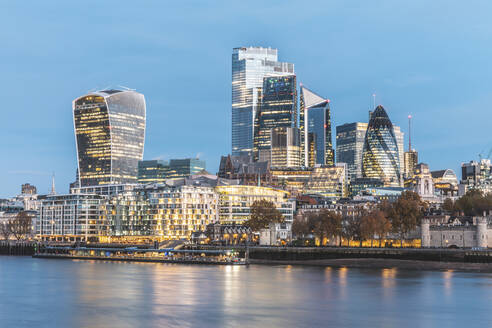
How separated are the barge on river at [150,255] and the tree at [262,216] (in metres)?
21.1

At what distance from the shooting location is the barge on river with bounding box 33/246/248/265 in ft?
496

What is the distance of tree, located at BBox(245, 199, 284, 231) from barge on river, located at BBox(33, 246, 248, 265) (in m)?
21.1

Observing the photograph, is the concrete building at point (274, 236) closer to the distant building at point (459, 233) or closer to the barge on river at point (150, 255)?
the barge on river at point (150, 255)

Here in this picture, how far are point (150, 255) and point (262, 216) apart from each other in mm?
30432

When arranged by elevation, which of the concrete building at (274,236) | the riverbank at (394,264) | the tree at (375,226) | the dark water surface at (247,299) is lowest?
the dark water surface at (247,299)

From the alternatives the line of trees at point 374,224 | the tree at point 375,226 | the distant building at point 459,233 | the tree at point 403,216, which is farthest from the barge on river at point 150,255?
the distant building at point 459,233

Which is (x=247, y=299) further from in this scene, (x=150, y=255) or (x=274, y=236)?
(x=274, y=236)

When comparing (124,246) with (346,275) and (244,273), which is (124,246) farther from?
(346,275)

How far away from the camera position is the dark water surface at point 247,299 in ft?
229

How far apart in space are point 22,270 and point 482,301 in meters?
83.0

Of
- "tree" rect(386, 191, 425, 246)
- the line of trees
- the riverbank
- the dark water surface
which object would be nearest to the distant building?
"tree" rect(386, 191, 425, 246)

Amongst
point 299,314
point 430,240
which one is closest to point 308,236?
point 430,240

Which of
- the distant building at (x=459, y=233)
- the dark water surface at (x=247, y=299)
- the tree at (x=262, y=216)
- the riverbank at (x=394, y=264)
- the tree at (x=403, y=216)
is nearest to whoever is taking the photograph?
the dark water surface at (x=247, y=299)

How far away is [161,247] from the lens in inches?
7111
